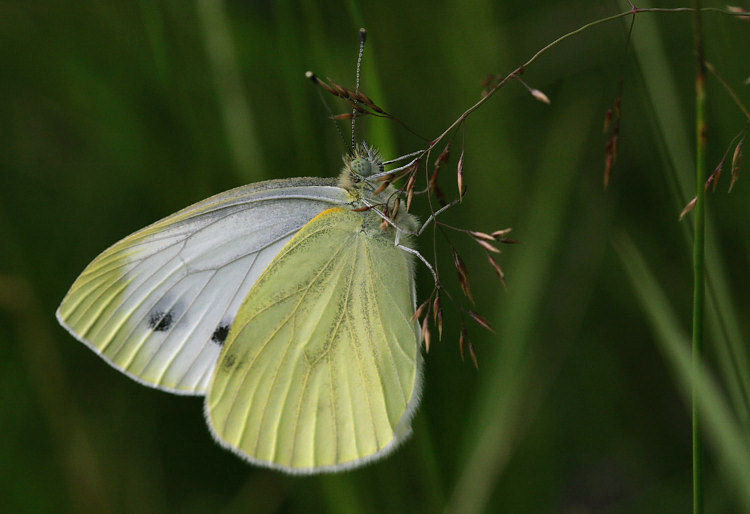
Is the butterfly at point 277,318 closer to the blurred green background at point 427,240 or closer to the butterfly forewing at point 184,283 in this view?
the butterfly forewing at point 184,283

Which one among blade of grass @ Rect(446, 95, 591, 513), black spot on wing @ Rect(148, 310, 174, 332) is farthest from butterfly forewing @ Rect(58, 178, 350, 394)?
blade of grass @ Rect(446, 95, 591, 513)

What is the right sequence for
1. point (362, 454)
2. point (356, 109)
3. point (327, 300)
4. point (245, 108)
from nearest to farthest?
point (356, 109) < point (362, 454) < point (327, 300) < point (245, 108)

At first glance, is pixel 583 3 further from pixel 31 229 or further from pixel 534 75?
pixel 31 229

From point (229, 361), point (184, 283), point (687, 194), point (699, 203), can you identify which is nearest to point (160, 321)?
point (184, 283)

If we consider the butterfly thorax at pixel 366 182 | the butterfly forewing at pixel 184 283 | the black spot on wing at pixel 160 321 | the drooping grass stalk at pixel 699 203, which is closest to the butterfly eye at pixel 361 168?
the butterfly thorax at pixel 366 182

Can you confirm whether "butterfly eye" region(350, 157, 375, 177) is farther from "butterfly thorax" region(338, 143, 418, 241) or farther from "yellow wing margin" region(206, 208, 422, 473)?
"yellow wing margin" region(206, 208, 422, 473)

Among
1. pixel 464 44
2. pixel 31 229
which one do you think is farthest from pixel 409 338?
pixel 31 229
